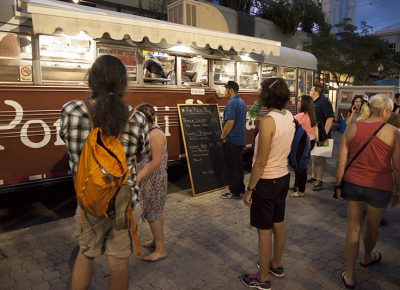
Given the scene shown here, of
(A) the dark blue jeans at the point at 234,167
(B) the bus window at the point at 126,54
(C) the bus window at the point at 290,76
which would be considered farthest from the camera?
(C) the bus window at the point at 290,76

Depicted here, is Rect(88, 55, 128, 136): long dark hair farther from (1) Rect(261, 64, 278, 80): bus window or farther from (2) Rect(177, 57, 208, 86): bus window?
(1) Rect(261, 64, 278, 80): bus window

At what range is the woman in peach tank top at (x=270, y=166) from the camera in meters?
2.81

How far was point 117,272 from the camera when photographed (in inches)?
85.4

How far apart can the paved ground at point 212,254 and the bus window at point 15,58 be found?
2.11m

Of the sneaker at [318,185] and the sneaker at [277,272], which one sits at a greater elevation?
the sneaker at [318,185]

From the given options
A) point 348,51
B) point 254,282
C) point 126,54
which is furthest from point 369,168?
point 348,51

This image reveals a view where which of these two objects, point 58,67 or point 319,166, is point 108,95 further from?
point 319,166

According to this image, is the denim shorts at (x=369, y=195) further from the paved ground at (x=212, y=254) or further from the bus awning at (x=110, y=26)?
the bus awning at (x=110, y=26)

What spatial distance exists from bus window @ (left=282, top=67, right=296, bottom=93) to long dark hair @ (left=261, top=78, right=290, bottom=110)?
6.87 metres

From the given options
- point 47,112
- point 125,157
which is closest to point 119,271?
point 125,157

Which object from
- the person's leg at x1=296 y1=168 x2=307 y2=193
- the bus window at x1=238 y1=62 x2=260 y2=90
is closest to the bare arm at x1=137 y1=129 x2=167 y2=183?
the person's leg at x1=296 y1=168 x2=307 y2=193

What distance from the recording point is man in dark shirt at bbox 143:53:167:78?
20.6 feet

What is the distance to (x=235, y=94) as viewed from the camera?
19.5 feet

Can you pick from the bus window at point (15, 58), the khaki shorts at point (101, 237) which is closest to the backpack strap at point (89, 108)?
the khaki shorts at point (101, 237)
